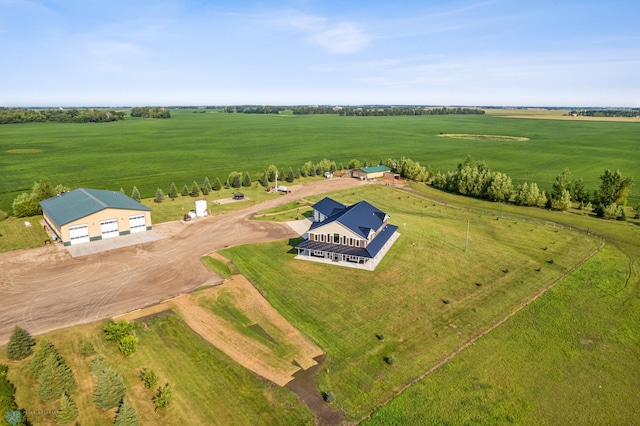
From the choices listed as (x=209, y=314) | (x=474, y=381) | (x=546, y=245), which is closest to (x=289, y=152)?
(x=546, y=245)

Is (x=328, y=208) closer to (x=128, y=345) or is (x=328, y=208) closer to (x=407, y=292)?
(x=407, y=292)

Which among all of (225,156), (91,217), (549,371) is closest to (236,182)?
(91,217)

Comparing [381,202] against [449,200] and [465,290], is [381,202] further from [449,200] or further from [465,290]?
[465,290]

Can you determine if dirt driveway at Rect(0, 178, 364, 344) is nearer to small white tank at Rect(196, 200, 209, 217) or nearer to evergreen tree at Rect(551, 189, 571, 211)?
small white tank at Rect(196, 200, 209, 217)

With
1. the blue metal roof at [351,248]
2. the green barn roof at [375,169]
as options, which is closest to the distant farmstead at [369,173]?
the green barn roof at [375,169]

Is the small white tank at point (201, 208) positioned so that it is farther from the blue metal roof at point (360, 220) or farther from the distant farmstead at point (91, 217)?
the blue metal roof at point (360, 220)

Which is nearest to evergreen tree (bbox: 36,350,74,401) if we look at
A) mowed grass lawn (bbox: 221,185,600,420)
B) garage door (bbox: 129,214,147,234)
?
mowed grass lawn (bbox: 221,185,600,420)
